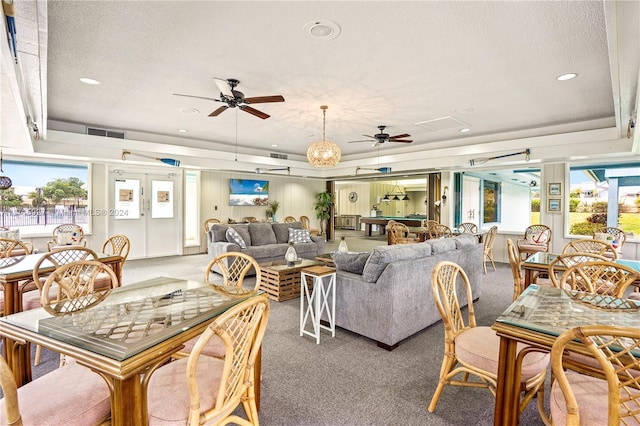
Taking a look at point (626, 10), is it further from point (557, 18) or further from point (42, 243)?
point (42, 243)

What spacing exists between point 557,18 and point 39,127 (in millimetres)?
6850

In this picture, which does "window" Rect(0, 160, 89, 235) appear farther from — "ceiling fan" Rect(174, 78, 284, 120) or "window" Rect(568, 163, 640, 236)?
"window" Rect(568, 163, 640, 236)

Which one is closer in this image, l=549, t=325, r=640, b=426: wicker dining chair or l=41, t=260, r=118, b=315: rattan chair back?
l=549, t=325, r=640, b=426: wicker dining chair

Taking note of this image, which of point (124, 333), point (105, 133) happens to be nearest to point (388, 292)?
point (124, 333)

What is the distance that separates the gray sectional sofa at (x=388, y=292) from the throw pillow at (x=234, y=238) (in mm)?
3068

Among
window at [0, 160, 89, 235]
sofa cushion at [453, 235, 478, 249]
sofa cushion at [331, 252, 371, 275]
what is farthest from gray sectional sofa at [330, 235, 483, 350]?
window at [0, 160, 89, 235]

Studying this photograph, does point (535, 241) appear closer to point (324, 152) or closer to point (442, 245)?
point (442, 245)

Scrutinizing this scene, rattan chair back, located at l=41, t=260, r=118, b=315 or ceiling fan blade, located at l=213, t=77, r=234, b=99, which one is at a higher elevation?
ceiling fan blade, located at l=213, t=77, r=234, b=99

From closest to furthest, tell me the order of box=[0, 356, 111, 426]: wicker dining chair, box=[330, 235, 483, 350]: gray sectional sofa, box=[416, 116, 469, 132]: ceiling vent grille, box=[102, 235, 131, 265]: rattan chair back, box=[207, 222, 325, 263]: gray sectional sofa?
box=[0, 356, 111, 426]: wicker dining chair < box=[330, 235, 483, 350]: gray sectional sofa < box=[102, 235, 131, 265]: rattan chair back < box=[416, 116, 469, 132]: ceiling vent grille < box=[207, 222, 325, 263]: gray sectional sofa

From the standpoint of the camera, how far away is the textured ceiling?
249 cm

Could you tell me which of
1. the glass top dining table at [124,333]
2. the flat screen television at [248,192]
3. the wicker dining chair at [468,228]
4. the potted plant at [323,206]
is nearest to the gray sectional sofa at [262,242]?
the flat screen television at [248,192]

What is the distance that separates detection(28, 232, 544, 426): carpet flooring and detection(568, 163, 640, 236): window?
476 cm

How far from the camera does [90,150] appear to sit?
636 cm

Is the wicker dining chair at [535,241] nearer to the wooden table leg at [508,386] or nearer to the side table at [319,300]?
the side table at [319,300]
